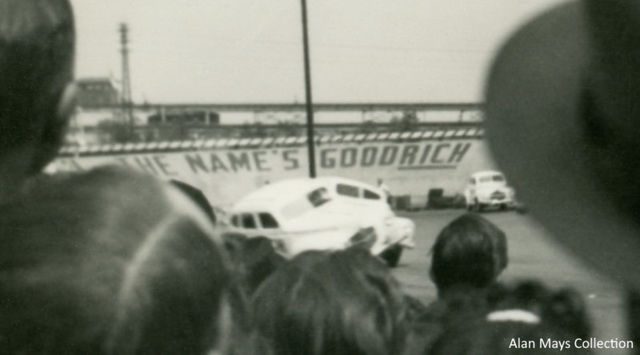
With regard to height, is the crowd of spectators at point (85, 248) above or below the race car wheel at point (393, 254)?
above

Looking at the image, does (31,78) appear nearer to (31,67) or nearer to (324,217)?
(31,67)

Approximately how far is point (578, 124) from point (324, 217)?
52.7 ft

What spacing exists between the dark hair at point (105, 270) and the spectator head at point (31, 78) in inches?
6.3

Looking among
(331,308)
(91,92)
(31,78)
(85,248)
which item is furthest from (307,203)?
(85,248)

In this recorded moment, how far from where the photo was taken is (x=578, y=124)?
0.73 metres

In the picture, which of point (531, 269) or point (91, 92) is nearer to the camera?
point (91, 92)

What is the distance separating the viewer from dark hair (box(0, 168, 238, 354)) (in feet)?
2.34

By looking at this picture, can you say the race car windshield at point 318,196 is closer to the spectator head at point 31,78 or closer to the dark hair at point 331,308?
the dark hair at point 331,308

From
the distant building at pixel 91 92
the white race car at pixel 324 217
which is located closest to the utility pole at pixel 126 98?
the white race car at pixel 324 217

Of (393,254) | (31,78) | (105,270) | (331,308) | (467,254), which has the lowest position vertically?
(393,254)

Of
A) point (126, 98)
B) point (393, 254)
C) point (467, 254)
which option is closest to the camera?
point (467, 254)

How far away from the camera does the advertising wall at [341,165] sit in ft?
106

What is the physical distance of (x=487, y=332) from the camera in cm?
150

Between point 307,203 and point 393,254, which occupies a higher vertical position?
point 307,203
